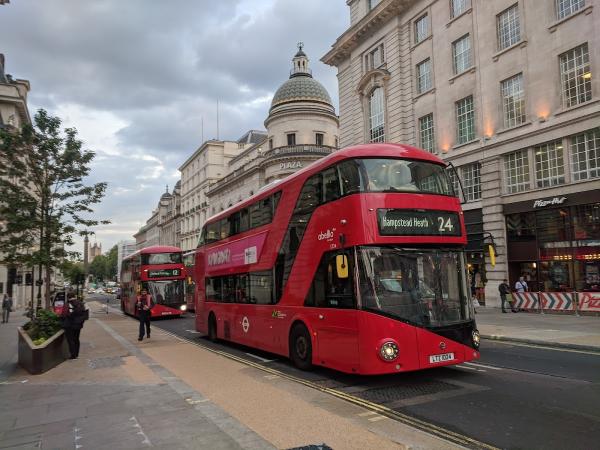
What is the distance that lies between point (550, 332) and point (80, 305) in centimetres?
1408

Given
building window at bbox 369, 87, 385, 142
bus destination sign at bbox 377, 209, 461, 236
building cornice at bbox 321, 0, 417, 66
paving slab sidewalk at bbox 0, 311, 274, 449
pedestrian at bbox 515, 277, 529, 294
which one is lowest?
paving slab sidewalk at bbox 0, 311, 274, 449

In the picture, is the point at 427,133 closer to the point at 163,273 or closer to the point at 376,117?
the point at 376,117

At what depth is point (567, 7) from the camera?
74.4ft

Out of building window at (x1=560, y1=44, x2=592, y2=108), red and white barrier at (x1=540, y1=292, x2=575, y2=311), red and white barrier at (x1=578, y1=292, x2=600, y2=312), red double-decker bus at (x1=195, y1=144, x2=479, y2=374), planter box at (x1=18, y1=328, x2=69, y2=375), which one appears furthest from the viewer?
building window at (x1=560, y1=44, x2=592, y2=108)

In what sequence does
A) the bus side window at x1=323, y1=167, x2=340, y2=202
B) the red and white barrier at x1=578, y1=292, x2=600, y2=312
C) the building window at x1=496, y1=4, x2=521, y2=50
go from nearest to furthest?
the bus side window at x1=323, y1=167, x2=340, y2=202
the red and white barrier at x1=578, y1=292, x2=600, y2=312
the building window at x1=496, y1=4, x2=521, y2=50

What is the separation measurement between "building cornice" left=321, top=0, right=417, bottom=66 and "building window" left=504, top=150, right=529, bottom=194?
13496mm

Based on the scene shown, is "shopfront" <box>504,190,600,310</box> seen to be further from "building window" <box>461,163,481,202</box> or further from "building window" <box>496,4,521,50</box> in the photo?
"building window" <box>496,4,521,50</box>

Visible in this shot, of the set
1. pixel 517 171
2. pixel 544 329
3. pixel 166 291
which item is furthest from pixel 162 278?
pixel 517 171

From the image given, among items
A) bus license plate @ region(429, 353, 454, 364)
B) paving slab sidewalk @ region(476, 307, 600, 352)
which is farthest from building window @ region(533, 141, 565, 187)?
bus license plate @ region(429, 353, 454, 364)

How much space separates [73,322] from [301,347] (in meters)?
6.71

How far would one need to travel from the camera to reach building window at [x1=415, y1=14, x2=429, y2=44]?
103 ft

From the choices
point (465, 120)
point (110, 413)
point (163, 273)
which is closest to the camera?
point (110, 413)

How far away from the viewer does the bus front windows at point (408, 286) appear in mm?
8273

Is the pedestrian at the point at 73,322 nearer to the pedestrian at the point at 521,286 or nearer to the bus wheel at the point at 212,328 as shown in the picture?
the bus wheel at the point at 212,328
